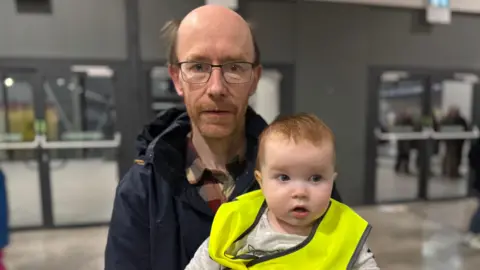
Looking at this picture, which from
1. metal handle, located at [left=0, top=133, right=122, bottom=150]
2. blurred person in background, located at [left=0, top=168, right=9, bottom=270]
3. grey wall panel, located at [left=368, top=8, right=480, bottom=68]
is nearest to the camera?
blurred person in background, located at [left=0, top=168, right=9, bottom=270]

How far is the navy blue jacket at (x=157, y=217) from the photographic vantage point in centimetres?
102

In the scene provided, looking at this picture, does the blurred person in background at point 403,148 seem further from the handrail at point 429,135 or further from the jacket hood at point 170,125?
the jacket hood at point 170,125

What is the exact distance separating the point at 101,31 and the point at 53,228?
2.52m

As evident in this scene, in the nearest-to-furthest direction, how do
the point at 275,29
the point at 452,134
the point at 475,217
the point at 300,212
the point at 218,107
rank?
the point at 300,212
the point at 218,107
the point at 475,217
the point at 275,29
the point at 452,134

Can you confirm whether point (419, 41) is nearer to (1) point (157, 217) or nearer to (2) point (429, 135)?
(2) point (429, 135)

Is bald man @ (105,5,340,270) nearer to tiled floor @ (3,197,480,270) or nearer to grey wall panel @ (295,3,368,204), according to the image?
tiled floor @ (3,197,480,270)

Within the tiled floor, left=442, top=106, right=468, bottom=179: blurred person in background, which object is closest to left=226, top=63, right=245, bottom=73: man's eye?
the tiled floor

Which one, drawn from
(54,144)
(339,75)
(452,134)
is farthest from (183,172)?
(452,134)

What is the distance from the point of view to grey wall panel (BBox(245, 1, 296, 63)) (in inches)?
209

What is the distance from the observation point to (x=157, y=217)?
40.1 inches

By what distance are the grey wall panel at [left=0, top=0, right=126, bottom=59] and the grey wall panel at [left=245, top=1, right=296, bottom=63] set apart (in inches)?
68.8

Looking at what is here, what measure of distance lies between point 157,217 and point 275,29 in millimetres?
4723

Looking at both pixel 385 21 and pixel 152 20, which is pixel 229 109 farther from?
pixel 385 21

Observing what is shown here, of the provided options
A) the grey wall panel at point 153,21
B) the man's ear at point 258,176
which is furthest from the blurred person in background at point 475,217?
the man's ear at point 258,176
